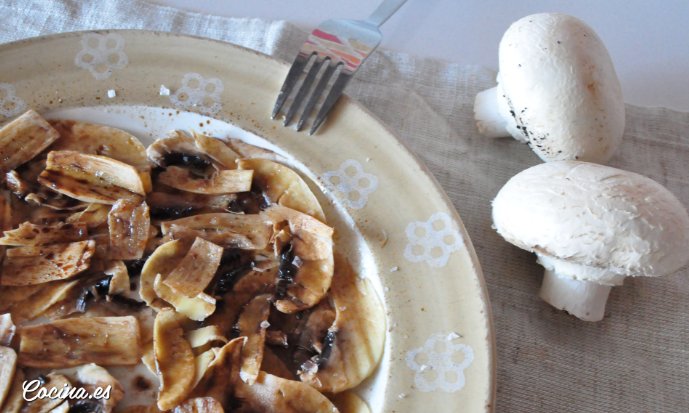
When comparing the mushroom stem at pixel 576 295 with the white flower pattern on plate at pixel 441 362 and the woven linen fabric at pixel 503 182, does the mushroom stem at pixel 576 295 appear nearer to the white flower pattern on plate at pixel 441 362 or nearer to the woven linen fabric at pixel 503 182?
the woven linen fabric at pixel 503 182

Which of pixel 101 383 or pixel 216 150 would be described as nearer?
pixel 101 383

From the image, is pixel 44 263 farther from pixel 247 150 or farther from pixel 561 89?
pixel 561 89

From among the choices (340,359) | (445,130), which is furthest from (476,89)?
(340,359)

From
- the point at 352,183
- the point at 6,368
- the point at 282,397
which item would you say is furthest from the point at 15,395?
the point at 352,183

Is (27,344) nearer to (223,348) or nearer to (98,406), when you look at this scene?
(98,406)

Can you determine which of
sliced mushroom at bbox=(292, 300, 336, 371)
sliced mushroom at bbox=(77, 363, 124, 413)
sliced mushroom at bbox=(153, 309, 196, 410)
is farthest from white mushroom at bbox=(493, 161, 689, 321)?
sliced mushroom at bbox=(77, 363, 124, 413)

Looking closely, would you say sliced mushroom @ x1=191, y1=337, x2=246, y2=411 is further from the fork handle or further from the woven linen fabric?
the fork handle

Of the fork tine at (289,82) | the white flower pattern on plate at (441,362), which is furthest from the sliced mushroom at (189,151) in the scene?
the white flower pattern on plate at (441,362)
